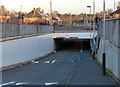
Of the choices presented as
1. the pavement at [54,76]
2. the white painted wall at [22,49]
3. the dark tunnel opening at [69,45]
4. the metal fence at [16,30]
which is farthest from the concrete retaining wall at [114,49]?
the dark tunnel opening at [69,45]

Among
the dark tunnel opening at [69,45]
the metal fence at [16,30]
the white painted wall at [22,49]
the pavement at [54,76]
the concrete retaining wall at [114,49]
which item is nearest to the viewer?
the concrete retaining wall at [114,49]

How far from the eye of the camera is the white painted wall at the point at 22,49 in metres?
26.2

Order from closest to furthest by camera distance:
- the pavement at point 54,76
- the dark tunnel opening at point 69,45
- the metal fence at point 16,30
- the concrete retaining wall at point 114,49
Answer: the concrete retaining wall at point 114,49, the pavement at point 54,76, the metal fence at point 16,30, the dark tunnel opening at point 69,45

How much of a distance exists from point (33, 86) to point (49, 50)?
114 feet

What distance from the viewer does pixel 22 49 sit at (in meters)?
32.2

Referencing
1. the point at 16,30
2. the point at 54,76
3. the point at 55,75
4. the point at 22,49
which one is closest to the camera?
the point at 54,76

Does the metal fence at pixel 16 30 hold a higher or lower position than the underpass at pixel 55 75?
higher

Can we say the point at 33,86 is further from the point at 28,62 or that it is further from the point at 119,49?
the point at 28,62

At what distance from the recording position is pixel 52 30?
5928cm

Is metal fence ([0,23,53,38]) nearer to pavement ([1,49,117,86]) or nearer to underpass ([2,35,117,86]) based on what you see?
underpass ([2,35,117,86])

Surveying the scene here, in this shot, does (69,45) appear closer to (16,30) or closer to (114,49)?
(16,30)

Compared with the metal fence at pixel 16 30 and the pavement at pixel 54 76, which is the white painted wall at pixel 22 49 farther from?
the pavement at pixel 54 76

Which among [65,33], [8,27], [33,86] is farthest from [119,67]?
[65,33]

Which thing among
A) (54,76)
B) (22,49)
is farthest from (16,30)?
(54,76)
